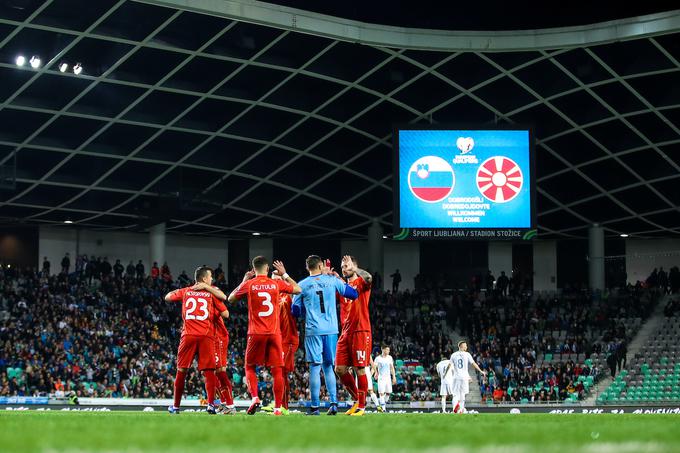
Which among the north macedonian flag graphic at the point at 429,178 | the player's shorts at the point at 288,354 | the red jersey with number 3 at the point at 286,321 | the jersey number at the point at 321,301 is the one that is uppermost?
the north macedonian flag graphic at the point at 429,178

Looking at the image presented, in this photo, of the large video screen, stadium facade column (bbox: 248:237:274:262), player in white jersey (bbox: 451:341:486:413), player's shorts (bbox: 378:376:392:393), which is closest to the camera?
player in white jersey (bbox: 451:341:486:413)

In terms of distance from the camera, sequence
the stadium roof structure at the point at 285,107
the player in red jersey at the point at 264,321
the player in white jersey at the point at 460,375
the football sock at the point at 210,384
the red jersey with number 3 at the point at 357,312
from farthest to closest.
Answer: the stadium roof structure at the point at 285,107 → the player in white jersey at the point at 460,375 → the football sock at the point at 210,384 → the red jersey with number 3 at the point at 357,312 → the player in red jersey at the point at 264,321

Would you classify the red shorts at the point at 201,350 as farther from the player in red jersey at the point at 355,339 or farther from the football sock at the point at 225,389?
the player in red jersey at the point at 355,339

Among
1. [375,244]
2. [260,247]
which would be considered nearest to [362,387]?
[375,244]

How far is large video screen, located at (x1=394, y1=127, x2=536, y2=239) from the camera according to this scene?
37500mm

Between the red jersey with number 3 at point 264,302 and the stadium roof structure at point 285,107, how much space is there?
18.8 metres

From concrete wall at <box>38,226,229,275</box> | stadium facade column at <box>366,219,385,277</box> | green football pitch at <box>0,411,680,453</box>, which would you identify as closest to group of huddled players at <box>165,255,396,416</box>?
green football pitch at <box>0,411,680,453</box>

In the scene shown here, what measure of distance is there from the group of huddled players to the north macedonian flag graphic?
65.3 ft

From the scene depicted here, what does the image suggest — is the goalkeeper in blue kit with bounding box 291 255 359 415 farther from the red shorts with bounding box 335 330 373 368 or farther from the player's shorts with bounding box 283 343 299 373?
the player's shorts with bounding box 283 343 299 373

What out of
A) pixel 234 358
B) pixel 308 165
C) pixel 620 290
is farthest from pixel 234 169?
pixel 620 290

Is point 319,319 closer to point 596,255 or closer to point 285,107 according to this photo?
point 285,107

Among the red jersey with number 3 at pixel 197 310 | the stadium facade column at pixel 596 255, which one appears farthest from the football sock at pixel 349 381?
the stadium facade column at pixel 596 255

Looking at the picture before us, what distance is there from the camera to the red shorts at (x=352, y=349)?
55.3 feet

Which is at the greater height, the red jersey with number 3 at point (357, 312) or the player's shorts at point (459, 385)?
the red jersey with number 3 at point (357, 312)
